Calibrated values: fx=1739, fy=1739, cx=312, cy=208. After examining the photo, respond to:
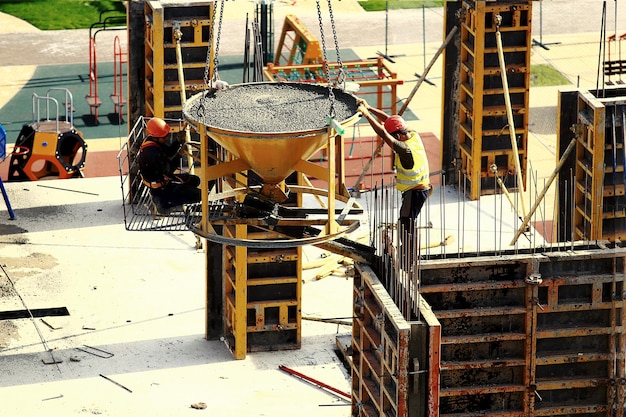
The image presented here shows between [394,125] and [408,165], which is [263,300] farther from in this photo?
[394,125]

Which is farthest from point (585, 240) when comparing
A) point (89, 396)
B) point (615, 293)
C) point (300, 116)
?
point (89, 396)

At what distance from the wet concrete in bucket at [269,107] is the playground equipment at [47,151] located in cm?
1311

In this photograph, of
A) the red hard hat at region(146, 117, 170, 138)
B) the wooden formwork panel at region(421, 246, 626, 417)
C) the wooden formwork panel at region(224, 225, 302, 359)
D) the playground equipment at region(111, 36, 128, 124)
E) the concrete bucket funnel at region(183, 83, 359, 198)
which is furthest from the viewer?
the playground equipment at region(111, 36, 128, 124)

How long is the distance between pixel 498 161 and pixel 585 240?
842cm

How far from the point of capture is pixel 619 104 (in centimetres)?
2883

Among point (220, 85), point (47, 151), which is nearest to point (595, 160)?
point (220, 85)

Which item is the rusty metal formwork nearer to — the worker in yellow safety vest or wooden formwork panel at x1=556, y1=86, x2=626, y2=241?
the worker in yellow safety vest

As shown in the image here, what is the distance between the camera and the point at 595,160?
2881 cm

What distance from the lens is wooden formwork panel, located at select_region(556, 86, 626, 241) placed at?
2873 cm

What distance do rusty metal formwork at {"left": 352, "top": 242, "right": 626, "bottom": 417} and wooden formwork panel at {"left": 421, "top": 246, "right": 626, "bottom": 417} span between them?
2cm

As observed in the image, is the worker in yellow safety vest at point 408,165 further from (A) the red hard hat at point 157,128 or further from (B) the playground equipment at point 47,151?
(B) the playground equipment at point 47,151

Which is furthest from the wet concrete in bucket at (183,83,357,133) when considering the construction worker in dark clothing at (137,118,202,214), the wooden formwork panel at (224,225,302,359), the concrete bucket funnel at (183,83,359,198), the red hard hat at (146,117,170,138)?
the wooden formwork panel at (224,225,302,359)

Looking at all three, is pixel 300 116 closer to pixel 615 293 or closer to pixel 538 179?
pixel 615 293

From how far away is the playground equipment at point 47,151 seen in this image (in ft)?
126
